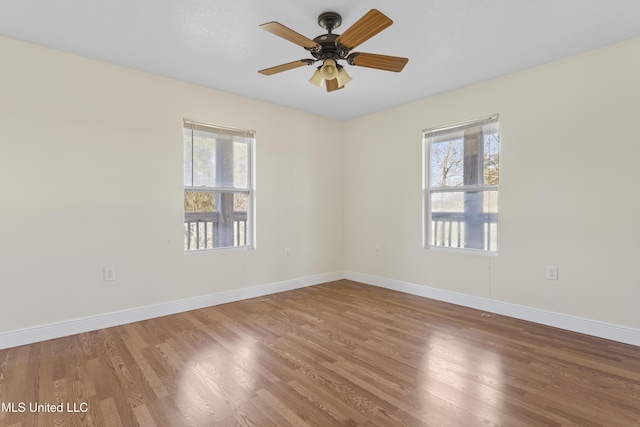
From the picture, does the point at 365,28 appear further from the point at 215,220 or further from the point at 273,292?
the point at 273,292

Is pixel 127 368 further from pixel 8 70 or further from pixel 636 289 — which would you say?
pixel 636 289

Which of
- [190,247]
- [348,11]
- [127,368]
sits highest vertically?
[348,11]

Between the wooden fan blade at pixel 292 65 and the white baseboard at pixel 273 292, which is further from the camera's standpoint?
the white baseboard at pixel 273 292

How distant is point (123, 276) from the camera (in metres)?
3.03

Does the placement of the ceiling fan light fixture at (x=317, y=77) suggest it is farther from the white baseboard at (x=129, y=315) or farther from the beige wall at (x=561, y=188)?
the white baseboard at (x=129, y=315)

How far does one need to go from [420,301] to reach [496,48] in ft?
8.96

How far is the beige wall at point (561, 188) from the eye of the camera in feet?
8.55

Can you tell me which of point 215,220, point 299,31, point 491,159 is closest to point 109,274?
point 215,220

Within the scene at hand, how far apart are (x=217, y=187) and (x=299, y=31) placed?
78.4 inches

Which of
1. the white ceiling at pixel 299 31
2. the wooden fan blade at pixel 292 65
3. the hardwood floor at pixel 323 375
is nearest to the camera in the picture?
the hardwood floor at pixel 323 375

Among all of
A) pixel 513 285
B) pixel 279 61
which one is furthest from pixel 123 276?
pixel 513 285

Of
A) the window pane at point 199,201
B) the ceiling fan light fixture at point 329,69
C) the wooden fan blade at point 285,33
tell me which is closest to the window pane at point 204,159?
the window pane at point 199,201

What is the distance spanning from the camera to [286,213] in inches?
170

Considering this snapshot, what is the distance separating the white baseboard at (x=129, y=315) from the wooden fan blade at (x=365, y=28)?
298cm
